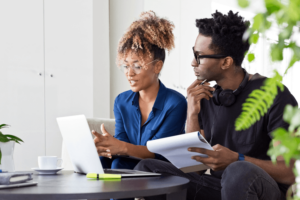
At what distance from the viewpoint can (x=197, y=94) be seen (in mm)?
1681

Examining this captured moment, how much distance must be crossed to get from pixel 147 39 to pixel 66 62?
59.7 inches

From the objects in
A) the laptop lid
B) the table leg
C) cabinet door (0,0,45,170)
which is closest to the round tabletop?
the table leg

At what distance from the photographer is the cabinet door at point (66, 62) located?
3.14 metres

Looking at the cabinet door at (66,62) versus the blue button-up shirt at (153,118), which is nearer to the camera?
the blue button-up shirt at (153,118)

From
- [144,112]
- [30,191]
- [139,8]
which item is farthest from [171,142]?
[139,8]

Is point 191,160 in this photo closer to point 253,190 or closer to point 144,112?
point 253,190

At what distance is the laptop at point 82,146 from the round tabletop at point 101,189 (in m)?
0.09

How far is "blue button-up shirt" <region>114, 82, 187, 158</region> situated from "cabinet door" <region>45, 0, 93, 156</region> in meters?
1.38

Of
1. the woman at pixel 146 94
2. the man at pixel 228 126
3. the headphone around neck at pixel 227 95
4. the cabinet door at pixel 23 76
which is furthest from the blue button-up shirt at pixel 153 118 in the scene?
the cabinet door at pixel 23 76

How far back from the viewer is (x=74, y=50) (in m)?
3.30

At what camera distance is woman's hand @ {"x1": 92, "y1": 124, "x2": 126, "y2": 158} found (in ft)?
4.82

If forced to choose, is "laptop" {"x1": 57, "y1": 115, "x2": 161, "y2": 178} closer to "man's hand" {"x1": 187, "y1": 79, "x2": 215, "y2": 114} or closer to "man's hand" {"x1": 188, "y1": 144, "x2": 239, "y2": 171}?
"man's hand" {"x1": 188, "y1": 144, "x2": 239, "y2": 171}

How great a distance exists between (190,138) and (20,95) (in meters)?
2.22

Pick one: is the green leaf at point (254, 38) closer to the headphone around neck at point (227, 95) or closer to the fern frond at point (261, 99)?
the fern frond at point (261, 99)
